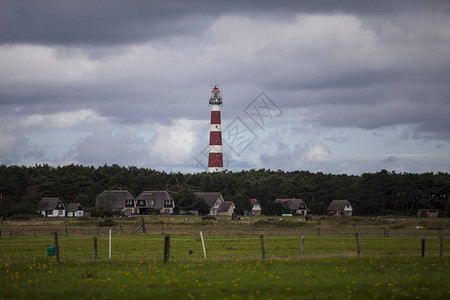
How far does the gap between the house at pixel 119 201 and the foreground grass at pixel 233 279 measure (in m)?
87.9

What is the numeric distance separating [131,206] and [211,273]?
106872 mm

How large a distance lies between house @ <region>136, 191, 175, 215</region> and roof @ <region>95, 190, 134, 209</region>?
2533mm

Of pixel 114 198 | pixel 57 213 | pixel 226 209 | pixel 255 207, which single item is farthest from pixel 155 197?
pixel 255 207

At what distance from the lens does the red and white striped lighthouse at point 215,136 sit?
384 feet

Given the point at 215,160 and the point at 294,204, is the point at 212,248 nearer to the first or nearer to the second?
the point at 215,160

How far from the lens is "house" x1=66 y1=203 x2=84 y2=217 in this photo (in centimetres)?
12188

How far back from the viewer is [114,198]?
115 metres

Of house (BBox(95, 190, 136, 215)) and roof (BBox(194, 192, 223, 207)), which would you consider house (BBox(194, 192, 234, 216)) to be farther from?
house (BBox(95, 190, 136, 215))

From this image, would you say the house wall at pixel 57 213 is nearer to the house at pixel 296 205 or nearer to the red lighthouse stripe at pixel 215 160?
the red lighthouse stripe at pixel 215 160

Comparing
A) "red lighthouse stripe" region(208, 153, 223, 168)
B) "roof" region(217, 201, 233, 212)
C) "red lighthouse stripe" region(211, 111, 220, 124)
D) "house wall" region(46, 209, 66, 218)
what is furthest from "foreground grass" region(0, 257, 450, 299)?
"house wall" region(46, 209, 66, 218)

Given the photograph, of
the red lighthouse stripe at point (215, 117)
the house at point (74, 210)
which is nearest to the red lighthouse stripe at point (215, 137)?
the red lighthouse stripe at point (215, 117)

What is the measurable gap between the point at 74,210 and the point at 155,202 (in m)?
18.0

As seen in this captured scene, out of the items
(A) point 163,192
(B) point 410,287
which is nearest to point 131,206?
(A) point 163,192

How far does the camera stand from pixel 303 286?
19.8m
